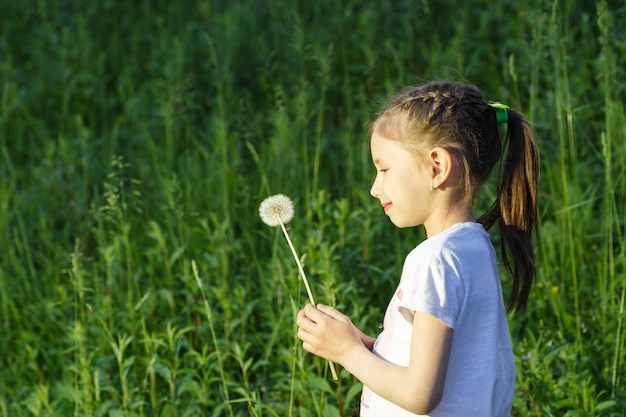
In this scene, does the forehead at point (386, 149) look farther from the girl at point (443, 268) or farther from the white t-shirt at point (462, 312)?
the white t-shirt at point (462, 312)

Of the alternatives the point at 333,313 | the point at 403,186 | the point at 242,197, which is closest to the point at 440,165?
the point at 403,186

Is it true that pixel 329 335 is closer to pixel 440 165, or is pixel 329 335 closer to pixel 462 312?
pixel 462 312

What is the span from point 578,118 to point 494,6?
1233 mm

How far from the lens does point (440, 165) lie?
1908 millimetres

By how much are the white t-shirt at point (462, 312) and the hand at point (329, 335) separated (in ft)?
0.27

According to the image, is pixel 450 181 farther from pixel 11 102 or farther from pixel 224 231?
pixel 11 102

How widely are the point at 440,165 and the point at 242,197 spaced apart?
6.88 ft

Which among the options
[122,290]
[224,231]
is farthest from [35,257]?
[224,231]

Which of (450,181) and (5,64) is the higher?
(5,64)

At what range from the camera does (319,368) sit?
9.23 feet

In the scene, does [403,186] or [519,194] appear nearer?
[403,186]

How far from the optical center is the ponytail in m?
2.07

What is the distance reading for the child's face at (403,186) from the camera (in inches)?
75.7

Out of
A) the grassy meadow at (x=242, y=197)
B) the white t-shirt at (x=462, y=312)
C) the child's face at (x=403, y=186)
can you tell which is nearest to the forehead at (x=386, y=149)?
the child's face at (x=403, y=186)
